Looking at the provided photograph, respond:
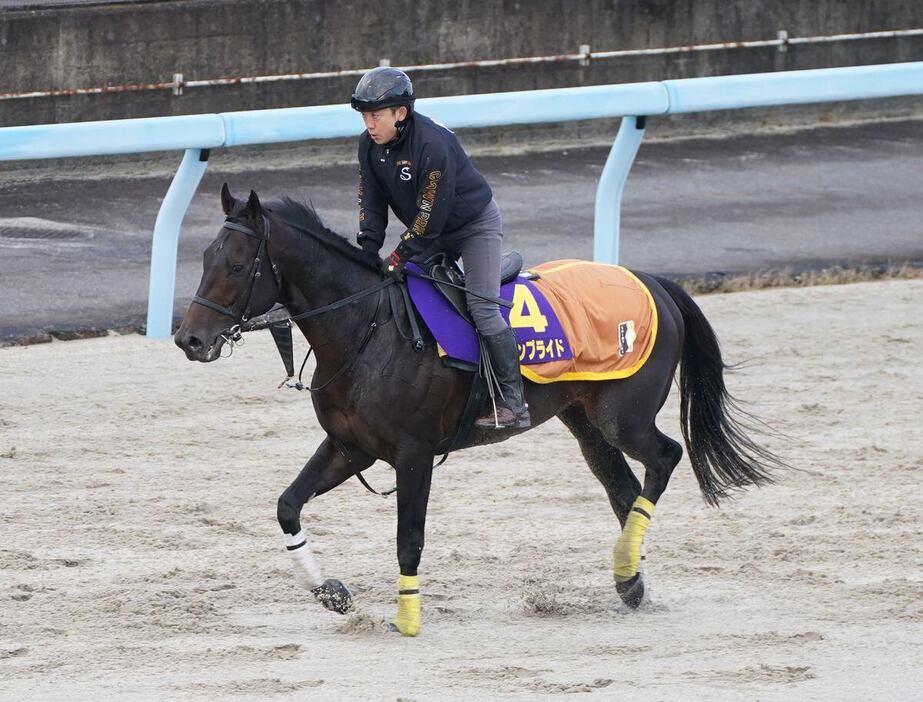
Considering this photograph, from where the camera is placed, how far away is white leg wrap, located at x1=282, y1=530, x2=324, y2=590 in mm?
6066

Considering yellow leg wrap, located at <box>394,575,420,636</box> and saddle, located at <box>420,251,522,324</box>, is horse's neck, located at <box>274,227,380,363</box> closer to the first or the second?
saddle, located at <box>420,251,522,324</box>

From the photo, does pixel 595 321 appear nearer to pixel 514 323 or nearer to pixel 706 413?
pixel 514 323

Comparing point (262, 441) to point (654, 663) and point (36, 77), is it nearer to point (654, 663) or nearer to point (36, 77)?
point (654, 663)

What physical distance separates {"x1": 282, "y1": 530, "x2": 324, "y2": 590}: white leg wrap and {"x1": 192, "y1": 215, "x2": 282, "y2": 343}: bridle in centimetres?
83

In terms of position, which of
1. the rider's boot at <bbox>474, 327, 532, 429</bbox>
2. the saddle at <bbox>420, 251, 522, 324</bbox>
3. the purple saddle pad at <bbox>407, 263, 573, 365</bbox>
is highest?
the saddle at <bbox>420, 251, 522, 324</bbox>

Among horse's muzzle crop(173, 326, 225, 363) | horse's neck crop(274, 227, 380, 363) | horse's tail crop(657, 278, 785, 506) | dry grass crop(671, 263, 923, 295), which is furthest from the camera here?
dry grass crop(671, 263, 923, 295)

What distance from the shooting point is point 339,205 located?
12.8 m

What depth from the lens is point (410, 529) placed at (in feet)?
20.0

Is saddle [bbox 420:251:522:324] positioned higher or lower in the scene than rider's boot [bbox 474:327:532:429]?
higher

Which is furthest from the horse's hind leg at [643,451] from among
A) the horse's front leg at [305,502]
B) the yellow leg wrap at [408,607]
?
the horse's front leg at [305,502]

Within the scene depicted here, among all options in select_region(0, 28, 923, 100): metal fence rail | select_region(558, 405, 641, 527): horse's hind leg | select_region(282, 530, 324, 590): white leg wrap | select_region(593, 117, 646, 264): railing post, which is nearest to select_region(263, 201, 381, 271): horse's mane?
select_region(282, 530, 324, 590): white leg wrap

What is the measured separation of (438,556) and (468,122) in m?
4.27

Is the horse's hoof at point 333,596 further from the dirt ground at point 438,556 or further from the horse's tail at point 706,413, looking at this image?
the horse's tail at point 706,413

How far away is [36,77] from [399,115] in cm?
827
